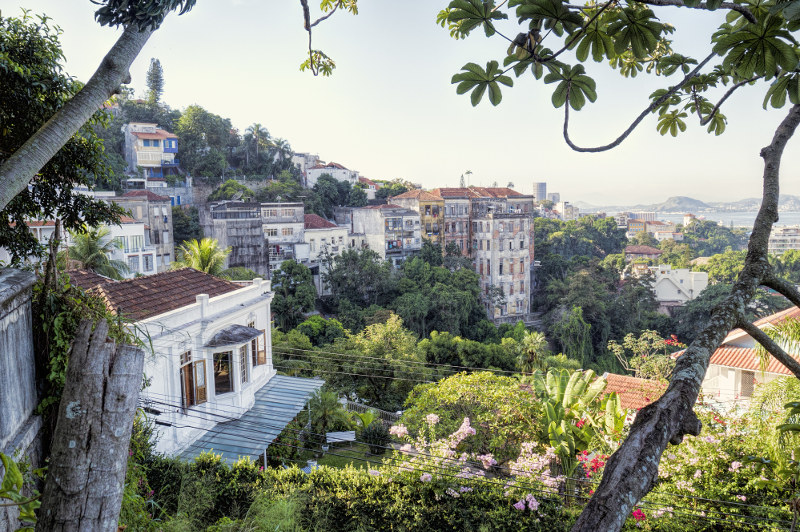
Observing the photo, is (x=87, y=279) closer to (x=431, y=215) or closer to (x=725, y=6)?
(x=725, y=6)

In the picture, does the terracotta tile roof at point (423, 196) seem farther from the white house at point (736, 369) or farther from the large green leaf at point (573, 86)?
the large green leaf at point (573, 86)

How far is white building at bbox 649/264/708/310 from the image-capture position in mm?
48875

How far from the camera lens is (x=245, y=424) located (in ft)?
38.6

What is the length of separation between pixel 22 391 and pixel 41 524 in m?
1.69

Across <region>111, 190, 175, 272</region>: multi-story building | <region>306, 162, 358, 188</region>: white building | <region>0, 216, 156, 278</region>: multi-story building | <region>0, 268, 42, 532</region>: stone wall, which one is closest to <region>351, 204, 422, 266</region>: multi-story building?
<region>306, 162, 358, 188</region>: white building

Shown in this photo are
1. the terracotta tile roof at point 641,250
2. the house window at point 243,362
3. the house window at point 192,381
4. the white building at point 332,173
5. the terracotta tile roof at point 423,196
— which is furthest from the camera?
the terracotta tile roof at point 641,250

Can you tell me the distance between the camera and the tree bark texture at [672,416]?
128cm

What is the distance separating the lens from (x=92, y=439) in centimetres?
168

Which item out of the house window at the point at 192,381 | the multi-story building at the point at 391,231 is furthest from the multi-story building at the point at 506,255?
the house window at the point at 192,381

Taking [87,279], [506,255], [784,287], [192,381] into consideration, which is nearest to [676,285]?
[506,255]

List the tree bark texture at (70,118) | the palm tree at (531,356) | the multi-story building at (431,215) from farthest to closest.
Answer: the multi-story building at (431,215)
the palm tree at (531,356)
the tree bark texture at (70,118)

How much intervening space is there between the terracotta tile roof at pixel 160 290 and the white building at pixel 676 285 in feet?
150

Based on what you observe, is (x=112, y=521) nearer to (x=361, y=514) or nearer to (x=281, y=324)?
(x=361, y=514)

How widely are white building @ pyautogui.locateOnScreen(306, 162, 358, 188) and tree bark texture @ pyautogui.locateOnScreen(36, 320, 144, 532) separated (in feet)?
179
